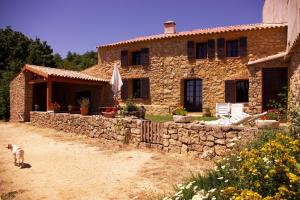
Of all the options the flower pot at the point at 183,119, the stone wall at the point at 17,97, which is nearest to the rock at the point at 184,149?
the flower pot at the point at 183,119

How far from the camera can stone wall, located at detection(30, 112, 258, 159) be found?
6.34 m

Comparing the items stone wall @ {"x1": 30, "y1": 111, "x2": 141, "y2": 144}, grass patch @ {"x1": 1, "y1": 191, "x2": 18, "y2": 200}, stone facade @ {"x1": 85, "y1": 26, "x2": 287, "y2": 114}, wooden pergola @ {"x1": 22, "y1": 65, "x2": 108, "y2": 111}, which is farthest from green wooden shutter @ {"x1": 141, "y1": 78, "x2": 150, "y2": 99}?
grass patch @ {"x1": 1, "y1": 191, "x2": 18, "y2": 200}

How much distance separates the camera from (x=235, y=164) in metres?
4.04

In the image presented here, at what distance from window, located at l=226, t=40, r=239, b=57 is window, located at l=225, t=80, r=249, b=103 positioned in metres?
1.62

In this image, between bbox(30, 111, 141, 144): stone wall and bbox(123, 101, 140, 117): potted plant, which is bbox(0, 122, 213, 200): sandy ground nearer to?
bbox(30, 111, 141, 144): stone wall

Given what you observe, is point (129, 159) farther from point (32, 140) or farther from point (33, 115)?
point (33, 115)

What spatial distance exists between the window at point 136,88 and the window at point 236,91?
19.7 feet

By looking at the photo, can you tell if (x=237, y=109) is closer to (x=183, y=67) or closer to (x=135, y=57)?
(x=183, y=67)

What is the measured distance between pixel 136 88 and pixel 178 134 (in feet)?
37.6

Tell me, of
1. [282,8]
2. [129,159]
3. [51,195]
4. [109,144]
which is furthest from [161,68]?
[51,195]

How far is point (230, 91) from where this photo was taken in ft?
48.4

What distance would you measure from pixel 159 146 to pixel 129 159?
1.12 m

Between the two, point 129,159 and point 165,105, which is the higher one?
point 165,105

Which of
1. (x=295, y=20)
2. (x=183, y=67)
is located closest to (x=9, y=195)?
(x=295, y=20)
